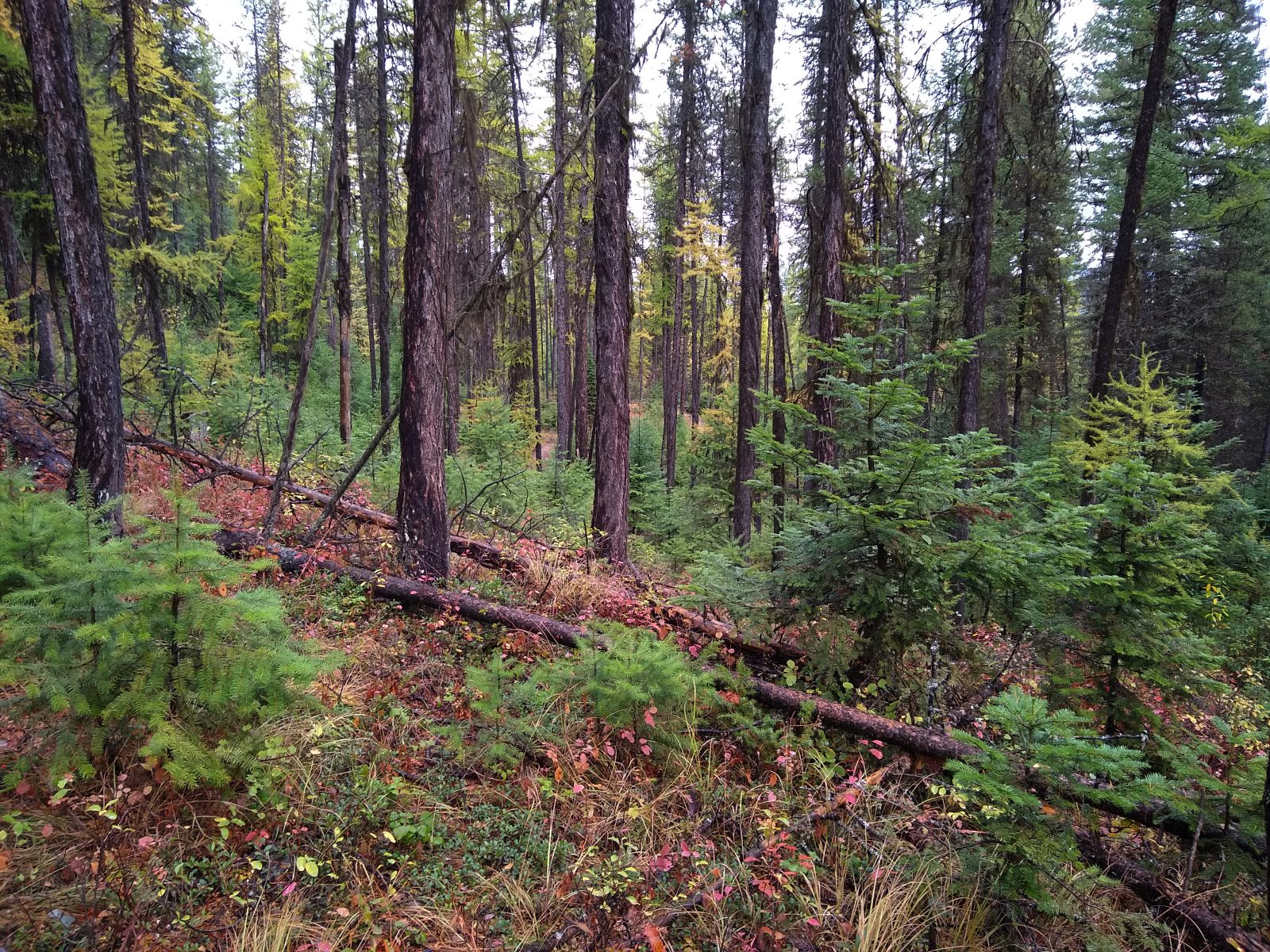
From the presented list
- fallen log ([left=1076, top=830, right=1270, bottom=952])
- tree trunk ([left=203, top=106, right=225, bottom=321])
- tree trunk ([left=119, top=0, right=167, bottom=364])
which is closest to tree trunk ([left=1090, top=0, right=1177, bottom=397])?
fallen log ([left=1076, top=830, right=1270, bottom=952])

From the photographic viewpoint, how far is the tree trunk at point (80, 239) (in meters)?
5.21

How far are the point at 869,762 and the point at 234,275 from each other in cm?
3416

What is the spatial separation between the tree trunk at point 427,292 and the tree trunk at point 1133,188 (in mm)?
11796

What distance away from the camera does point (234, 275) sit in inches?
1110

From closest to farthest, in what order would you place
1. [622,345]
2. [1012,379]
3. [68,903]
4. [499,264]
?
[68,903], [499,264], [622,345], [1012,379]

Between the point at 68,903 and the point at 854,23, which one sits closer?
the point at 68,903

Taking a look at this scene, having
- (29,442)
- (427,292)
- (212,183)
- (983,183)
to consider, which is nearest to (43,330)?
(29,442)

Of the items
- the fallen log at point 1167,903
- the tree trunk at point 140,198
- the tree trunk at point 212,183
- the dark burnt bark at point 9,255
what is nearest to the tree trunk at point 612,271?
the fallen log at point 1167,903

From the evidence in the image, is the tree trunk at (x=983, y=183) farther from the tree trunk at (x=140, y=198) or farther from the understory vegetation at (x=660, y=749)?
the tree trunk at (x=140, y=198)

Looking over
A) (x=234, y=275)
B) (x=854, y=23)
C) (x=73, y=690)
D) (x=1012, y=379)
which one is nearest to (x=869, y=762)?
(x=73, y=690)

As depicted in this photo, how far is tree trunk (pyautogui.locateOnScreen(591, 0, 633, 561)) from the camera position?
712 centimetres

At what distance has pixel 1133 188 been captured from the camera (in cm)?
1083

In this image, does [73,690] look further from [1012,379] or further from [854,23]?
[1012,379]

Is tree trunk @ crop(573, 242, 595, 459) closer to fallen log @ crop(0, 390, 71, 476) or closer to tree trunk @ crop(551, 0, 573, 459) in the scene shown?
tree trunk @ crop(551, 0, 573, 459)
